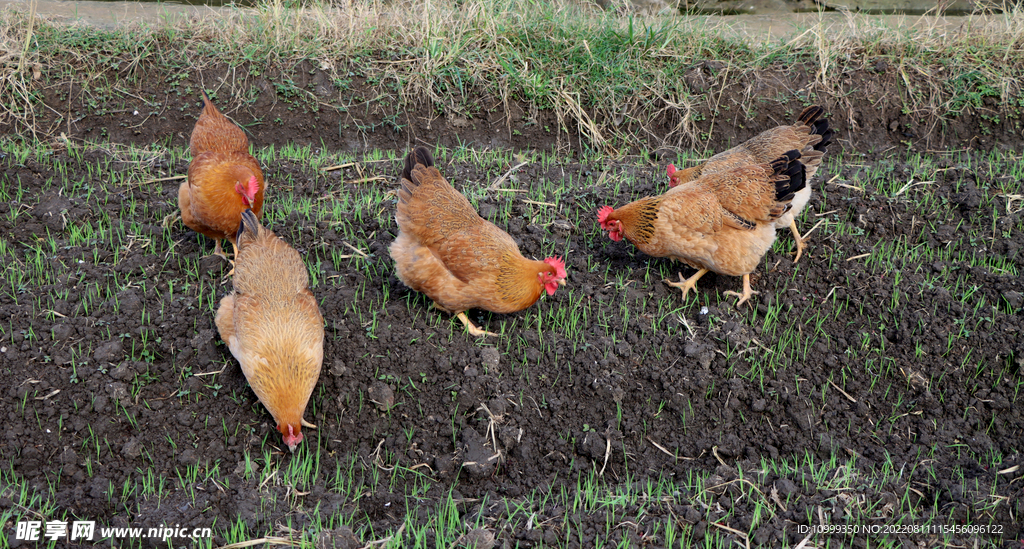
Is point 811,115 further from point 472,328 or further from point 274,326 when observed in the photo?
point 274,326

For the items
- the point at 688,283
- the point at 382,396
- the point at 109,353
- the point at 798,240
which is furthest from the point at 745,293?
the point at 109,353

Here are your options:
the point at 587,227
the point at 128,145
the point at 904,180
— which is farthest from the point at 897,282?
the point at 128,145

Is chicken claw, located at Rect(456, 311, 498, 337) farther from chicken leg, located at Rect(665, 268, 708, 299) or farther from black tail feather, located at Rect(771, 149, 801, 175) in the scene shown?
black tail feather, located at Rect(771, 149, 801, 175)

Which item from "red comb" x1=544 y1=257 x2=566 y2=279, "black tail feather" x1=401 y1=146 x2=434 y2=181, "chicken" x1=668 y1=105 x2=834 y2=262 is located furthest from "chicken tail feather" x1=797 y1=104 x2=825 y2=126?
"black tail feather" x1=401 y1=146 x2=434 y2=181

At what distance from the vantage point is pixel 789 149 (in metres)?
4.80

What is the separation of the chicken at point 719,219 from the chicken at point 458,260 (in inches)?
29.3

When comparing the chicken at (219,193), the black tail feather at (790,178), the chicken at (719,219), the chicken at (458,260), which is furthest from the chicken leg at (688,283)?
the chicken at (219,193)

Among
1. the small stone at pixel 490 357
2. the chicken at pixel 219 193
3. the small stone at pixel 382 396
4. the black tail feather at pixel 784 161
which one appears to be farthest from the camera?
the black tail feather at pixel 784 161

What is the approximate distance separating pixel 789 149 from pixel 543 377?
250cm

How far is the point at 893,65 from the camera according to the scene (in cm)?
→ 686

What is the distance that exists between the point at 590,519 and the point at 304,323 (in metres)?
1.75

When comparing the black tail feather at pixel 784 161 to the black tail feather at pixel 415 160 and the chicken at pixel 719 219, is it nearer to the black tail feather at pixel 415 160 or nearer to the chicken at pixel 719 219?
the chicken at pixel 719 219

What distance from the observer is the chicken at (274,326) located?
10.7 ft

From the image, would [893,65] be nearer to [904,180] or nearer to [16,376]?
[904,180]
